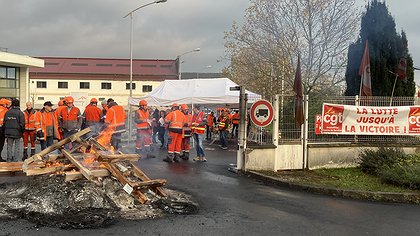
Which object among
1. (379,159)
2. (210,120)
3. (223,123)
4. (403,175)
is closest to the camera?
(403,175)

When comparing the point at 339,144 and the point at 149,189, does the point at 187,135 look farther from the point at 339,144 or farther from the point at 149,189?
the point at 149,189

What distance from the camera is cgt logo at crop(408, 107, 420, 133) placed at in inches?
456

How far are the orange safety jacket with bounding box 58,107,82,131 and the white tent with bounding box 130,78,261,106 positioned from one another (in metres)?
6.72

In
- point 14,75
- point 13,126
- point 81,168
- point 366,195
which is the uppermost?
point 14,75

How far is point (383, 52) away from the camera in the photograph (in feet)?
48.0

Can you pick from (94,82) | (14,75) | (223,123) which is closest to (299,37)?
(223,123)

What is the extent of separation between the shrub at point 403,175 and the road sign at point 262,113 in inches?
121

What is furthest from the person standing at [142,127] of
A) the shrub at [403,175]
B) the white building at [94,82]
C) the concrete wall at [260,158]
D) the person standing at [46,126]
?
the white building at [94,82]

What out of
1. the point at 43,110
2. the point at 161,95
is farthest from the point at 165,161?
the point at 161,95

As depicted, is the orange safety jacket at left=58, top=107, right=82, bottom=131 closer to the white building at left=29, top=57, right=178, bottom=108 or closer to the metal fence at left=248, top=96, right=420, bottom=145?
the metal fence at left=248, top=96, right=420, bottom=145

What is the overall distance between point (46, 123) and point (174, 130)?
3.94 meters

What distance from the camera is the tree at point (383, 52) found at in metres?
14.3

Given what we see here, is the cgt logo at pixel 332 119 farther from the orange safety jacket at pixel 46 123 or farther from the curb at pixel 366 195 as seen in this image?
the orange safety jacket at pixel 46 123

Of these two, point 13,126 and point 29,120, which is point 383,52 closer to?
point 29,120
